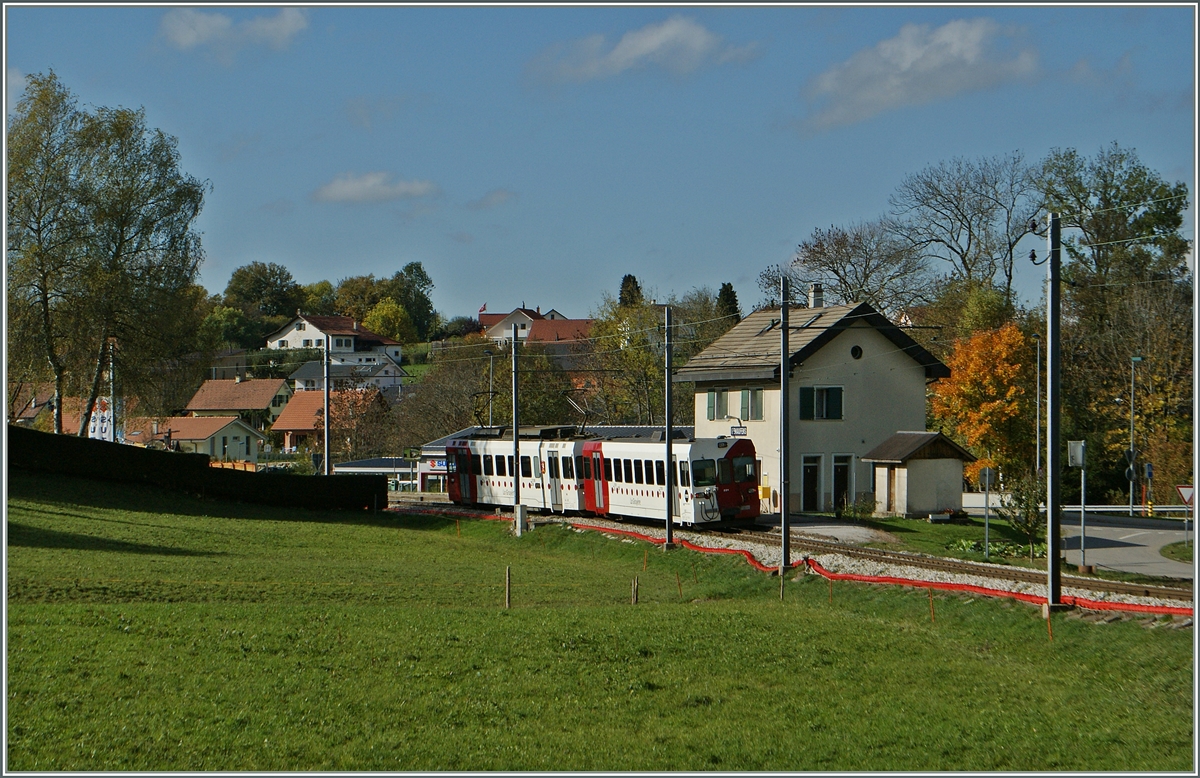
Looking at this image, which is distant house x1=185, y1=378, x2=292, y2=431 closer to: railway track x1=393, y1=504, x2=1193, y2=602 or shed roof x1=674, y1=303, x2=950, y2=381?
shed roof x1=674, y1=303, x2=950, y2=381

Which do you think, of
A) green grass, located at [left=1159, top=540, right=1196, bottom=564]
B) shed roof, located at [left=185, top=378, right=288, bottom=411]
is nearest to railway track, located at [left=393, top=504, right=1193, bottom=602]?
green grass, located at [left=1159, top=540, right=1196, bottom=564]

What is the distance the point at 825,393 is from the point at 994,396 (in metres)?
12.8

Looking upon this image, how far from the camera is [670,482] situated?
32906mm

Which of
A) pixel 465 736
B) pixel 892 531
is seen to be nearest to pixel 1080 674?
pixel 465 736

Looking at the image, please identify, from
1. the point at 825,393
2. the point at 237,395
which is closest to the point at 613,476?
the point at 825,393

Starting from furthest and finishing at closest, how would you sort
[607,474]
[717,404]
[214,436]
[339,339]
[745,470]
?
[339,339], [214,436], [717,404], [607,474], [745,470]

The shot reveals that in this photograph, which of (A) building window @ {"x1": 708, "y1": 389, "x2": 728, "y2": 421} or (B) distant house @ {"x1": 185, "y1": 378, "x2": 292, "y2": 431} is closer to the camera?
(A) building window @ {"x1": 708, "y1": 389, "x2": 728, "y2": 421}

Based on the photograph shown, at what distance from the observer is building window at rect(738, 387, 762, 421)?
44062 mm

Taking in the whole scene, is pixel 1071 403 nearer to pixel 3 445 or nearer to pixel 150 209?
pixel 150 209

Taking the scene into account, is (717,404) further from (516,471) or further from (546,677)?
(546,677)

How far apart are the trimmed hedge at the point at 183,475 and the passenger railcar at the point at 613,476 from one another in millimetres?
4523

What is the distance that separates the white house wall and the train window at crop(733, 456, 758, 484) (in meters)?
6.86

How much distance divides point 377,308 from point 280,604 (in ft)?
422

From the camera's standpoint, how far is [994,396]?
52750 millimetres
